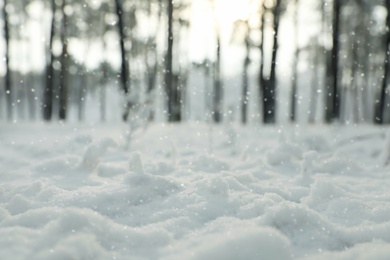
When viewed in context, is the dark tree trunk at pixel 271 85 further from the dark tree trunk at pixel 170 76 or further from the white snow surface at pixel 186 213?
the white snow surface at pixel 186 213

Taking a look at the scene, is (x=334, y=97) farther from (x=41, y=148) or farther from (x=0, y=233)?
(x=0, y=233)

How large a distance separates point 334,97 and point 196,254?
11.0 m

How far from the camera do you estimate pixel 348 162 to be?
12.6ft

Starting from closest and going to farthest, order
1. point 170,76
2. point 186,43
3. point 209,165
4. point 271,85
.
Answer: point 209,165 → point 271,85 → point 170,76 → point 186,43

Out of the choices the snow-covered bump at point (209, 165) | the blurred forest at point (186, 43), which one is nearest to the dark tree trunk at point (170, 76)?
the blurred forest at point (186, 43)

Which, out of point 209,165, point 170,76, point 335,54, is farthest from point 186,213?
point 170,76

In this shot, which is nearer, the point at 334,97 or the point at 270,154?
the point at 270,154

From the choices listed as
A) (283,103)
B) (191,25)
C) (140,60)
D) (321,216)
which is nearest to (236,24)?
(191,25)

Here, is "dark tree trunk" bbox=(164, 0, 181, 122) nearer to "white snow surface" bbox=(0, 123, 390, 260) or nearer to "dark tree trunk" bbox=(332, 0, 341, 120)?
"dark tree trunk" bbox=(332, 0, 341, 120)

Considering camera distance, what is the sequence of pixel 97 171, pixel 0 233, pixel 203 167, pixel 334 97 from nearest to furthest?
pixel 0 233, pixel 97 171, pixel 203 167, pixel 334 97

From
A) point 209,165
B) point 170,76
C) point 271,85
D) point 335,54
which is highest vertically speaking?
point 335,54

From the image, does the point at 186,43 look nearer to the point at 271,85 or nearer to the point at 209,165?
the point at 271,85

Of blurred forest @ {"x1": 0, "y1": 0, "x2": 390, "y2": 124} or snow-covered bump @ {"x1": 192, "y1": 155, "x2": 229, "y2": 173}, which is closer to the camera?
snow-covered bump @ {"x1": 192, "y1": 155, "x2": 229, "y2": 173}

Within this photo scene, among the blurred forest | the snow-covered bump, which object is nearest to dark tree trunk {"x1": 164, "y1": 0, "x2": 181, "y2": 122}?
the blurred forest
